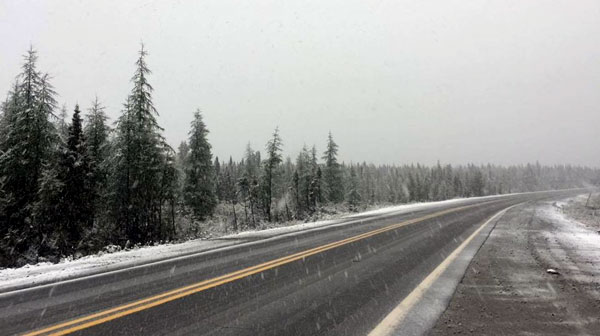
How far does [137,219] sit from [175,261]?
20791 mm

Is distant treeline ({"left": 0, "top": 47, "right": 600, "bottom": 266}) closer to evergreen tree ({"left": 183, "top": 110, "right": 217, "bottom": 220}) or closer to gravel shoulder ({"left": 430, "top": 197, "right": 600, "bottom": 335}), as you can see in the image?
evergreen tree ({"left": 183, "top": 110, "right": 217, "bottom": 220})

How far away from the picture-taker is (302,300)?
5.22 metres

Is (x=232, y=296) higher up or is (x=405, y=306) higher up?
(x=232, y=296)

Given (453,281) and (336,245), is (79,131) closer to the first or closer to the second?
(336,245)

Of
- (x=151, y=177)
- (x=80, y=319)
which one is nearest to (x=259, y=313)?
(x=80, y=319)

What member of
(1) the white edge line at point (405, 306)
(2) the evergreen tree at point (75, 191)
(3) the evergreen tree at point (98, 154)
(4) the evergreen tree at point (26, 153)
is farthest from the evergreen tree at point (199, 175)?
(1) the white edge line at point (405, 306)

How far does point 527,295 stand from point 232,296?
182 inches

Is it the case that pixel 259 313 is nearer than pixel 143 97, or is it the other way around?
pixel 259 313

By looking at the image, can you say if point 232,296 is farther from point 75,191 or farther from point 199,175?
point 199,175

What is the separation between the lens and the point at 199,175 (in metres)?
39.0

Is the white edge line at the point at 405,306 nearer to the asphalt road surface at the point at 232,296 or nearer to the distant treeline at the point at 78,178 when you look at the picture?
the asphalt road surface at the point at 232,296

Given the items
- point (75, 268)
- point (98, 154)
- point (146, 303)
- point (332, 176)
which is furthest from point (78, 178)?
point (332, 176)

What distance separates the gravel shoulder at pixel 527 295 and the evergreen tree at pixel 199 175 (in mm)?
32798

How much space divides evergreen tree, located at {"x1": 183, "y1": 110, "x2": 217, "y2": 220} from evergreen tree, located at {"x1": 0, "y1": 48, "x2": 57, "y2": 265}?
1589cm
